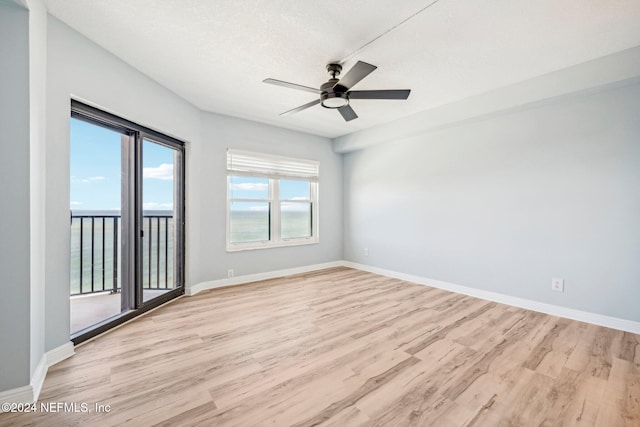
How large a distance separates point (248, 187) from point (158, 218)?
1.41m

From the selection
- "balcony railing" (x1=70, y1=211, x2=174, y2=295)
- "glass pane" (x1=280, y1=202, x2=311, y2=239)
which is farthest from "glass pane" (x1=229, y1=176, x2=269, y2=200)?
"balcony railing" (x1=70, y1=211, x2=174, y2=295)

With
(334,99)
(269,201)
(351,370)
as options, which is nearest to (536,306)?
(351,370)

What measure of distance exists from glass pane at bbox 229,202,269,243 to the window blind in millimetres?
545

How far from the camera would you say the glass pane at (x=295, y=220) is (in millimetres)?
4906

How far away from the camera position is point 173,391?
1738 millimetres

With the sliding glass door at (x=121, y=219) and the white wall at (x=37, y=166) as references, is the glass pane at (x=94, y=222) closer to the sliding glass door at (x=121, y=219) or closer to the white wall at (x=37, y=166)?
the sliding glass door at (x=121, y=219)

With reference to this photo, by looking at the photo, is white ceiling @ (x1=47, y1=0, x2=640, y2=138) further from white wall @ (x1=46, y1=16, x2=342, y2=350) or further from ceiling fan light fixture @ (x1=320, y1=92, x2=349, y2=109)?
ceiling fan light fixture @ (x1=320, y1=92, x2=349, y2=109)

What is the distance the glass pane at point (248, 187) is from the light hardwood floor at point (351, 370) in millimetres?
1882

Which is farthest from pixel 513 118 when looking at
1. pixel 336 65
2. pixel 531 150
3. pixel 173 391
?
pixel 173 391

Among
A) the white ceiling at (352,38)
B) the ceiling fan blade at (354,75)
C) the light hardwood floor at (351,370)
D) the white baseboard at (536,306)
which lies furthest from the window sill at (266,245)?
the ceiling fan blade at (354,75)

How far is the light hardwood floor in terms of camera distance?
1542 mm

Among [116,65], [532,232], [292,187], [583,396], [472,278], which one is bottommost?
[583,396]

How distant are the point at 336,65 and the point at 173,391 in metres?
3.02

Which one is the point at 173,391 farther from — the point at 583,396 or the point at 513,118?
the point at 513,118
